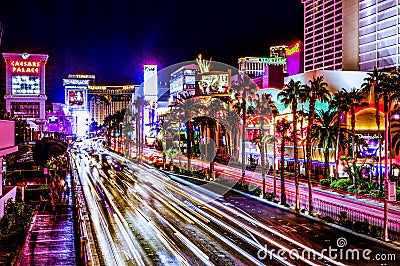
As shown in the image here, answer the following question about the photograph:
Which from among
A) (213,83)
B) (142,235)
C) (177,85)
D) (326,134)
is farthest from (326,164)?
(177,85)

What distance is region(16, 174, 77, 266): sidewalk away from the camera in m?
19.6

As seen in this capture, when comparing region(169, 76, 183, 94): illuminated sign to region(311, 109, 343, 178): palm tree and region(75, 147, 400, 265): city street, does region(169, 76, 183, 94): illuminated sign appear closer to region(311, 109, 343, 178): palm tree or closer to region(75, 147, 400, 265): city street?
region(311, 109, 343, 178): palm tree

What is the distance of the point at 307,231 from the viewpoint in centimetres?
2661

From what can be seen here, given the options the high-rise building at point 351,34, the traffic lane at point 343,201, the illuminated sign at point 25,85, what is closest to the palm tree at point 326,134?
the traffic lane at point 343,201

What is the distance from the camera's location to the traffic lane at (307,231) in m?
23.1

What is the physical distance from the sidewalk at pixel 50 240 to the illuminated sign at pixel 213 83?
93.7 m

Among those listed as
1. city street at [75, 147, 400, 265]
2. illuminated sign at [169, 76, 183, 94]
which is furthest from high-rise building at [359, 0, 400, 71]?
city street at [75, 147, 400, 265]

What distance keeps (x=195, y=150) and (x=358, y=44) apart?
158 feet

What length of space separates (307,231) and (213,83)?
338 feet

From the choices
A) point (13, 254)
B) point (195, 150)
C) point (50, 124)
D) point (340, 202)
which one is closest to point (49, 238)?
point (13, 254)

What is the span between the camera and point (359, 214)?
31.7 meters

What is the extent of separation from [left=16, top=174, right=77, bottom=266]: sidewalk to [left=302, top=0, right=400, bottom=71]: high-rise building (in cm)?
9117

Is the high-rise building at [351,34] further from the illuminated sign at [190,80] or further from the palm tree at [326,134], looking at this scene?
the palm tree at [326,134]

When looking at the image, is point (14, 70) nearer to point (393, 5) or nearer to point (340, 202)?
point (393, 5)
